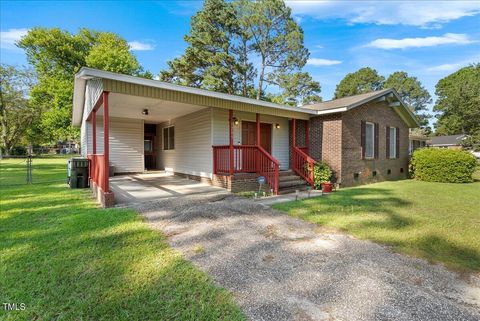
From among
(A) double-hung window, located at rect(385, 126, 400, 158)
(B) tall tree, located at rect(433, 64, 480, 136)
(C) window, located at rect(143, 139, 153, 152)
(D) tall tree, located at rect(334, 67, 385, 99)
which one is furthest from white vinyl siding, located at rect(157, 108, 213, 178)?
(D) tall tree, located at rect(334, 67, 385, 99)

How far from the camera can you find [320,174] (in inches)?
369

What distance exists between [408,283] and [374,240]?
1362 millimetres

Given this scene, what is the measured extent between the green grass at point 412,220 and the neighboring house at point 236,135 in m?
2.18

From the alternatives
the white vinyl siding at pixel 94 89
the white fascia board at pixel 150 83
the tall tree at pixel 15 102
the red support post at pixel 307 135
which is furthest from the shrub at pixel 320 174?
the tall tree at pixel 15 102

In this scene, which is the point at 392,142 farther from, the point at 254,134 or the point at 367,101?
the point at 254,134

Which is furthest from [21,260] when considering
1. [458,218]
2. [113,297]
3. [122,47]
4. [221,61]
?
[122,47]

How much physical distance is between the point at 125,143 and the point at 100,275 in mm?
9902

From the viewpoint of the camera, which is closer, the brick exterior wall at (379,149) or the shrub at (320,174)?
the shrub at (320,174)

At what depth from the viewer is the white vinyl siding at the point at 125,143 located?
447 inches

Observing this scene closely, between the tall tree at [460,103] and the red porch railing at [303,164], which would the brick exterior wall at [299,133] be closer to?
the red porch railing at [303,164]

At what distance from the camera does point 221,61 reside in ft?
78.9

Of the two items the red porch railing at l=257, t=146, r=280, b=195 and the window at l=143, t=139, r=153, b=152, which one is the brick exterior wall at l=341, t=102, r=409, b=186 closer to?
the red porch railing at l=257, t=146, r=280, b=195

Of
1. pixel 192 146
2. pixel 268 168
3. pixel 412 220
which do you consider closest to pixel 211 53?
pixel 192 146

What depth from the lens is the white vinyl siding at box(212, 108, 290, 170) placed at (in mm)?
8891
